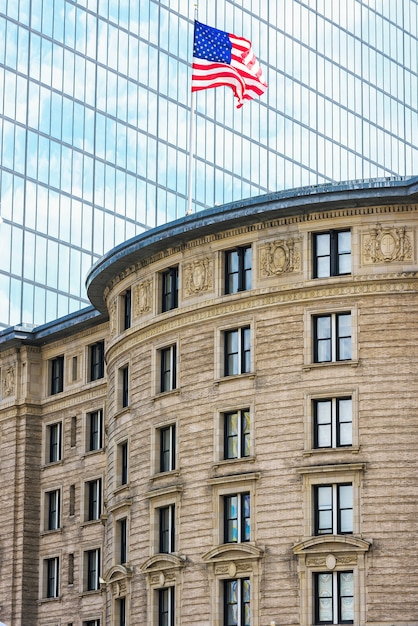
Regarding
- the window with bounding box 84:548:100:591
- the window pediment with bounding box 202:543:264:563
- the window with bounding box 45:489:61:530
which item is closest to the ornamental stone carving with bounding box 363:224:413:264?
the window pediment with bounding box 202:543:264:563

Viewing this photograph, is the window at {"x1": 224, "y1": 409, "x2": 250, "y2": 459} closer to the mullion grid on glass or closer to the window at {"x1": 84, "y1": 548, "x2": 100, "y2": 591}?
the window at {"x1": 84, "y1": 548, "x2": 100, "y2": 591}

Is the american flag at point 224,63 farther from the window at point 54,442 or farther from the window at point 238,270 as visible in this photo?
the window at point 54,442

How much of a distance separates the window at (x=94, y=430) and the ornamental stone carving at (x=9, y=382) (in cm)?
708

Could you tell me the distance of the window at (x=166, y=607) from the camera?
71312mm

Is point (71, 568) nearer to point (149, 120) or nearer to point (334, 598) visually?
point (334, 598)

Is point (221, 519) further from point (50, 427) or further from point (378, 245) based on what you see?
point (50, 427)

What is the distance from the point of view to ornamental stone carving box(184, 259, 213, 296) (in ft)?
239

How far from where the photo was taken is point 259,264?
70.9 metres

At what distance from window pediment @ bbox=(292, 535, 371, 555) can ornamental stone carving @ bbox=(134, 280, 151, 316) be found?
15089 mm

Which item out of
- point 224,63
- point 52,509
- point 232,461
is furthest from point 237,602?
point 224,63

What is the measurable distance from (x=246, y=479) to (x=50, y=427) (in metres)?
25.6

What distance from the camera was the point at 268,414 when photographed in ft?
227

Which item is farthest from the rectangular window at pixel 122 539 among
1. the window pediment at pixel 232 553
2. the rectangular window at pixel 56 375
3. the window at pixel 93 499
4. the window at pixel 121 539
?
the rectangular window at pixel 56 375

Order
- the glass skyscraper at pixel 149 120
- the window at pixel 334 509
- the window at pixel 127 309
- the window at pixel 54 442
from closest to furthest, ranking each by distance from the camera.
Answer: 1. the window at pixel 334 509
2. the window at pixel 127 309
3. the window at pixel 54 442
4. the glass skyscraper at pixel 149 120
